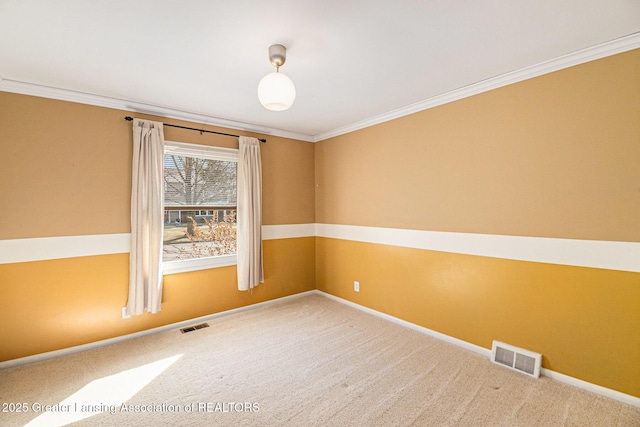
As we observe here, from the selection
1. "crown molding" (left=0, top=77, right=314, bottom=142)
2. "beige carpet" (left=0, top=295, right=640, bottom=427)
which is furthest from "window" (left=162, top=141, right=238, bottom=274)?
"beige carpet" (left=0, top=295, right=640, bottom=427)

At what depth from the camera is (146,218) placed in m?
3.04

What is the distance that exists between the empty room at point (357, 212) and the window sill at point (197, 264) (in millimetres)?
25

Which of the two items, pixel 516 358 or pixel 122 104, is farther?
pixel 122 104

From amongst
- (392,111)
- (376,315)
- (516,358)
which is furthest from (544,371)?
(392,111)

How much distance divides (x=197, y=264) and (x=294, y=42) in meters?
2.74

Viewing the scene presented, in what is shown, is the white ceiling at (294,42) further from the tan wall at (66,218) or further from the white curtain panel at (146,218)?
the white curtain panel at (146,218)

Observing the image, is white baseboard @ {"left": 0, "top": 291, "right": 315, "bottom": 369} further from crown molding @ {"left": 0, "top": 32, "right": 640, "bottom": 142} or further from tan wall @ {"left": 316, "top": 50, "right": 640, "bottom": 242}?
crown molding @ {"left": 0, "top": 32, "right": 640, "bottom": 142}

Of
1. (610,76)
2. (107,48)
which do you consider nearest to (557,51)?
(610,76)

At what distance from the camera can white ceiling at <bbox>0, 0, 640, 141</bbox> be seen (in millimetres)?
1621

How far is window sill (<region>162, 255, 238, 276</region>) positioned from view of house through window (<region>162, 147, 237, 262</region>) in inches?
3.3

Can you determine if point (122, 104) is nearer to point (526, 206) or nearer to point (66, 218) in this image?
point (66, 218)

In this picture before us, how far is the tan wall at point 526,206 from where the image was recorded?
200 cm

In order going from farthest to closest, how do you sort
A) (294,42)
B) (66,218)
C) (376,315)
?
(376,315) < (66,218) < (294,42)

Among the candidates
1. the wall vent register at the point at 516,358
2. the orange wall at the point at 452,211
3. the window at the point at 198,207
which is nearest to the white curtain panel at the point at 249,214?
the window at the point at 198,207
